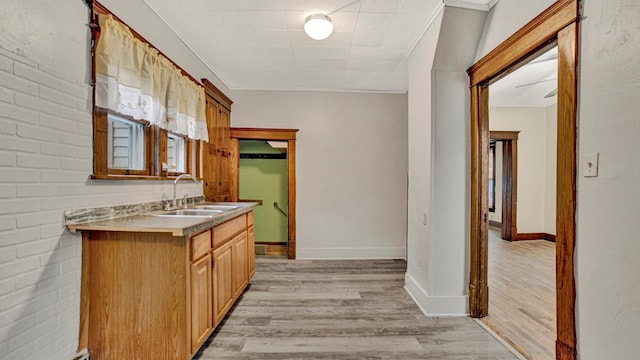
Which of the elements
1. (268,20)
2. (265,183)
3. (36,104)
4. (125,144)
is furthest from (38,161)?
(265,183)

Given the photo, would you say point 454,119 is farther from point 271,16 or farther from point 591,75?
point 271,16

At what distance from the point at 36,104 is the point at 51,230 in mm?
672

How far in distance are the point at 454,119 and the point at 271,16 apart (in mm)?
1882

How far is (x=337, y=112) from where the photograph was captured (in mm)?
4422

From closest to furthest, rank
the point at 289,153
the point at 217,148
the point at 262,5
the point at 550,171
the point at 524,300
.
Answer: the point at 262,5 < the point at 524,300 < the point at 217,148 < the point at 289,153 < the point at 550,171

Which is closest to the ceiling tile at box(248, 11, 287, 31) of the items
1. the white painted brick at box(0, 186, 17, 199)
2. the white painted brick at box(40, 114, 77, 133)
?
the white painted brick at box(40, 114, 77, 133)

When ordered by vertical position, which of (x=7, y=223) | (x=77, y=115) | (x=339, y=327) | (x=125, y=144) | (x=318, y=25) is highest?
(x=318, y=25)

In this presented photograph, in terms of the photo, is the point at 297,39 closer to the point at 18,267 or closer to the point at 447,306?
the point at 18,267

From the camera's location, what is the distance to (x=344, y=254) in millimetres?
4395

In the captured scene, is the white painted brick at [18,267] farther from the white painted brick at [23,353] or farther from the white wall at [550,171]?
the white wall at [550,171]

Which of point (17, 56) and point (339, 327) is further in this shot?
point (339, 327)

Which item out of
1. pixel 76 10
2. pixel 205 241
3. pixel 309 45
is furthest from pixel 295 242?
pixel 76 10

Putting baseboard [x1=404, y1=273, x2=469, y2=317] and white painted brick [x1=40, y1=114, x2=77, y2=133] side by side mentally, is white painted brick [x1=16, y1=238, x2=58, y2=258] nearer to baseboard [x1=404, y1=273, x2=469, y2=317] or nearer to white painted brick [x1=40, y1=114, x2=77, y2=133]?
white painted brick [x1=40, y1=114, x2=77, y2=133]

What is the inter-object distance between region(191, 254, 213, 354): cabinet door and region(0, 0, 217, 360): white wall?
65 cm
